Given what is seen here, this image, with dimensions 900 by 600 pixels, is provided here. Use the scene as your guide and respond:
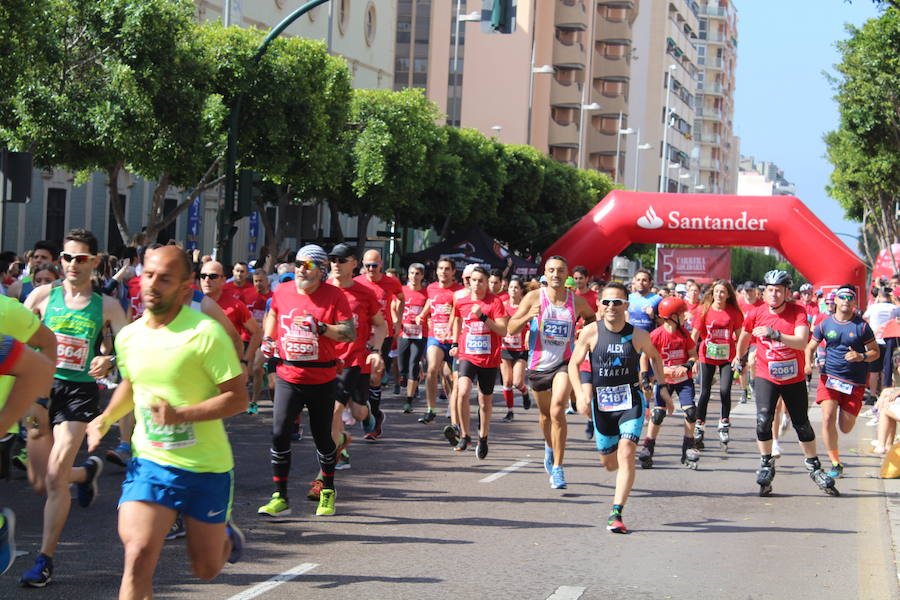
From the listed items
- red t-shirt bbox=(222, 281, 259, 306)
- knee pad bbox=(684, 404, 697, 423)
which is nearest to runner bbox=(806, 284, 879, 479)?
knee pad bbox=(684, 404, 697, 423)

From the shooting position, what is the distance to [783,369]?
11.4m

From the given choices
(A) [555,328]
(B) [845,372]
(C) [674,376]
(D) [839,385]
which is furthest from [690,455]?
(A) [555,328]

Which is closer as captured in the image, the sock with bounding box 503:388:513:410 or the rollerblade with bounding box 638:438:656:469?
the rollerblade with bounding box 638:438:656:469

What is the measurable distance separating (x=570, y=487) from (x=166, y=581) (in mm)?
4979

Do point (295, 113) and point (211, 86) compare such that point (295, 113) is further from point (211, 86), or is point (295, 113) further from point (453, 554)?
point (453, 554)

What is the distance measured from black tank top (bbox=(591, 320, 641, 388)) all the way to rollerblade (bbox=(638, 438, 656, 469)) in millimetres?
3171

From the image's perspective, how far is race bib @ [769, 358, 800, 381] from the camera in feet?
37.3

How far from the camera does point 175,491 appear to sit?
5230mm

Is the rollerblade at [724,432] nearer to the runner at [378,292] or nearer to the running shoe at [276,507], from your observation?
the runner at [378,292]

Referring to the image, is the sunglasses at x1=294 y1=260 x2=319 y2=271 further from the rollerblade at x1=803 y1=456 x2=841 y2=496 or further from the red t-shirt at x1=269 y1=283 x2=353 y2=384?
the rollerblade at x1=803 y1=456 x2=841 y2=496

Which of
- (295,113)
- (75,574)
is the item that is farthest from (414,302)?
(75,574)

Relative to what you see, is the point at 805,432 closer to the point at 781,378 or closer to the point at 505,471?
the point at 781,378

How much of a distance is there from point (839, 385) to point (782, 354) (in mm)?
1620

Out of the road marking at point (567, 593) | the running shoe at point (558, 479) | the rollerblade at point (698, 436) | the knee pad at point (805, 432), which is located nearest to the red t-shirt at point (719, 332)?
the rollerblade at point (698, 436)
